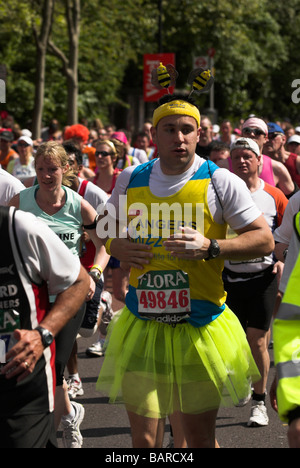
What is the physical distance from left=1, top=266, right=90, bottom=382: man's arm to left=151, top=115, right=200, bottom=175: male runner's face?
1039 millimetres

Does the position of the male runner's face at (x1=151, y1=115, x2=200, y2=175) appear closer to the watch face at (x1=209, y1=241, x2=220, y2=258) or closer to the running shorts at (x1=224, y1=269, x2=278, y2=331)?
the watch face at (x1=209, y1=241, x2=220, y2=258)

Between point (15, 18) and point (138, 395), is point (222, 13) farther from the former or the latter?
point (138, 395)

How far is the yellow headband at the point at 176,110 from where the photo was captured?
4.41 metres

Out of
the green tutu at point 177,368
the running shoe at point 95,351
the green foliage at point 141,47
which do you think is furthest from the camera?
the green foliage at point 141,47

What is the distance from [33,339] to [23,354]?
0.07 metres

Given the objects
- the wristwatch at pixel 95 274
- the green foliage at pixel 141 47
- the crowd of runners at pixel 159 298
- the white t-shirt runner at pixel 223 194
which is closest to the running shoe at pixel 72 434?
the crowd of runners at pixel 159 298

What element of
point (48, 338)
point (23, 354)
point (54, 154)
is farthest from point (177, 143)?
point (54, 154)

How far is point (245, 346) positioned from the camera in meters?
4.47

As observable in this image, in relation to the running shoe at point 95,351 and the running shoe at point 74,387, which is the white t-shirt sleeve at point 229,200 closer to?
the running shoe at point 74,387

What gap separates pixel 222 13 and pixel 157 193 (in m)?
33.4

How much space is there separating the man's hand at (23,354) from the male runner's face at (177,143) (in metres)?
1.33

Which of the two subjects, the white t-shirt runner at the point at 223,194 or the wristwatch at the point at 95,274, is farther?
the wristwatch at the point at 95,274

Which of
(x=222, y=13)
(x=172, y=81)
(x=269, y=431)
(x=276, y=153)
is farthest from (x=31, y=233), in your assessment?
(x=222, y=13)
